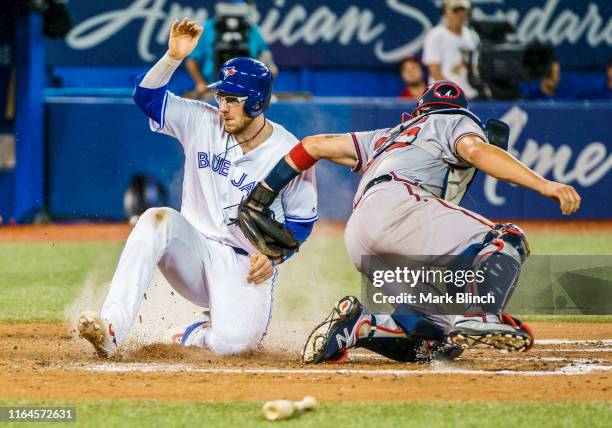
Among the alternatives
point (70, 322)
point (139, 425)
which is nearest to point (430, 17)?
point (70, 322)

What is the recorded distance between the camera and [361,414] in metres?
4.71

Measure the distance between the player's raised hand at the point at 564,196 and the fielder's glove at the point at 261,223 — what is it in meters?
1.48

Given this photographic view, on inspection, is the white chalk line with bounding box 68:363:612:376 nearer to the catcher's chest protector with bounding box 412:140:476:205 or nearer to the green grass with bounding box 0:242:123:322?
the catcher's chest protector with bounding box 412:140:476:205

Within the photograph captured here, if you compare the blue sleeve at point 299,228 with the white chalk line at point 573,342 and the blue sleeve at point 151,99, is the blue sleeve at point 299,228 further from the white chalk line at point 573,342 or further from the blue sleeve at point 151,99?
the white chalk line at point 573,342

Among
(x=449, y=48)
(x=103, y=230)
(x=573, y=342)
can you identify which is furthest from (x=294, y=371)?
(x=449, y=48)

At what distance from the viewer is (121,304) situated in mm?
5668

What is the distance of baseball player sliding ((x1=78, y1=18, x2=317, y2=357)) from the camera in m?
6.15

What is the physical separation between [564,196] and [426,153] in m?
0.98

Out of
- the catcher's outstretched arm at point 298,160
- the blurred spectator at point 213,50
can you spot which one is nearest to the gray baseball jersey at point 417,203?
the catcher's outstretched arm at point 298,160

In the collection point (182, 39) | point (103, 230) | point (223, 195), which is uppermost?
point (182, 39)

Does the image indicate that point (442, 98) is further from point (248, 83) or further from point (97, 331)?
point (97, 331)

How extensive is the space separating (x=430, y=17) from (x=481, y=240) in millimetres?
11479

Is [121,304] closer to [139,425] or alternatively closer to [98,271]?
[139,425]

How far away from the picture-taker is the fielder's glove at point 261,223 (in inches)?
237
